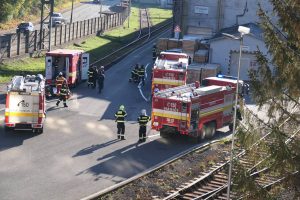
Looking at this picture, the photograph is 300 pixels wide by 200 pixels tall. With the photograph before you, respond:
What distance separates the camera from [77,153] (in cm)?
2455

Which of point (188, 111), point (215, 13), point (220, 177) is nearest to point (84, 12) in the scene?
point (215, 13)

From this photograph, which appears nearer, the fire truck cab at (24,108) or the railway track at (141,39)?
the fire truck cab at (24,108)

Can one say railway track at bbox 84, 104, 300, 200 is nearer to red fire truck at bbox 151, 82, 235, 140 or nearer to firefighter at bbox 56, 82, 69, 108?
red fire truck at bbox 151, 82, 235, 140

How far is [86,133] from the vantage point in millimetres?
27609

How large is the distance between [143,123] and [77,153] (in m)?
3.46

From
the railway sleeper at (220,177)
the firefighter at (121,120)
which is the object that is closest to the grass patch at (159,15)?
the firefighter at (121,120)

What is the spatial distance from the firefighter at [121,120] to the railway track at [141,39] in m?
18.9

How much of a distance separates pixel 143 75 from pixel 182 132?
13.9m

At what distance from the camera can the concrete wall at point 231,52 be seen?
43625mm

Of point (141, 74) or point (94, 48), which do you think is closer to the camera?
point (141, 74)

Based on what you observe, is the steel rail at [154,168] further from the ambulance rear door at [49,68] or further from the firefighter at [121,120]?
the ambulance rear door at [49,68]

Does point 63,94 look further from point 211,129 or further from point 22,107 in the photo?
point 211,129

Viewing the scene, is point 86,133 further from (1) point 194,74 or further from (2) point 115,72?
(2) point 115,72

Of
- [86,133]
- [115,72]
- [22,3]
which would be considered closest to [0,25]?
[22,3]
